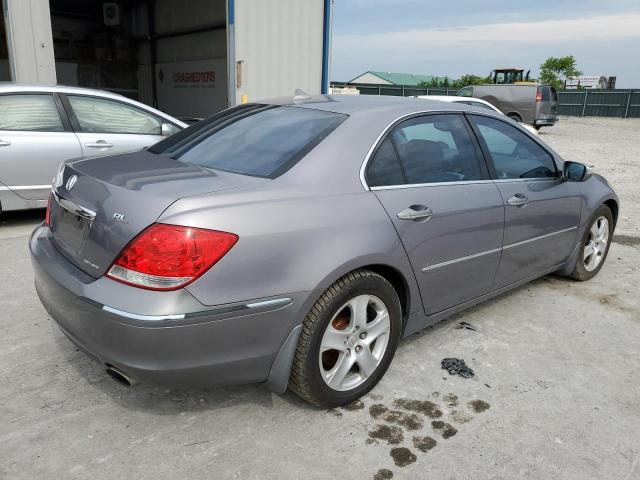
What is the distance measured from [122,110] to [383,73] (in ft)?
223

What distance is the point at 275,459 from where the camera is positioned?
2320 millimetres

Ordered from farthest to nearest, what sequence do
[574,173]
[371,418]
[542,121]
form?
[542,121]
[574,173]
[371,418]

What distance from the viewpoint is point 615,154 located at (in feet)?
49.3

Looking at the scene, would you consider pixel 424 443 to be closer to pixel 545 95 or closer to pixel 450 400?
pixel 450 400

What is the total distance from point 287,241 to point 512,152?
7.17 ft

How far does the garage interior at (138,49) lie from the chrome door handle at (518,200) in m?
12.5

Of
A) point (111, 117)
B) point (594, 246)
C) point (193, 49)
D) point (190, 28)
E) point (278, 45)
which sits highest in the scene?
point (190, 28)

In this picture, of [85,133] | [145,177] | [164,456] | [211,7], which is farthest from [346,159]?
[211,7]

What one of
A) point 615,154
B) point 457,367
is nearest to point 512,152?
point 457,367

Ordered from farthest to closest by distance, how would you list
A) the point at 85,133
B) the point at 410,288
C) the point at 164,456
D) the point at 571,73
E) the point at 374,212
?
1. the point at 571,73
2. the point at 85,133
3. the point at 410,288
4. the point at 374,212
5. the point at 164,456

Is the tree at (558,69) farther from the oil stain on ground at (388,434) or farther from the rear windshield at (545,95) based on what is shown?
the oil stain on ground at (388,434)

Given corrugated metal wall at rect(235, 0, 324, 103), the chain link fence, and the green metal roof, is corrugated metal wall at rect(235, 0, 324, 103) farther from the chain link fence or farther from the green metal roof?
the green metal roof

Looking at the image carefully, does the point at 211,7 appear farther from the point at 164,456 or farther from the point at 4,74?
the point at 164,456

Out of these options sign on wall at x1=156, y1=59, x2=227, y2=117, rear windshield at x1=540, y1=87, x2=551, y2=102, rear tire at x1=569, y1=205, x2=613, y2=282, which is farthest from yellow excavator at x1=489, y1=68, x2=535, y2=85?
rear tire at x1=569, y1=205, x2=613, y2=282
